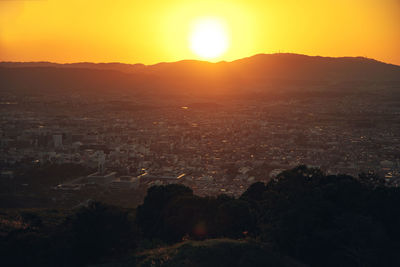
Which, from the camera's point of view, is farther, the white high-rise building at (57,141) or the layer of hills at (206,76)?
the layer of hills at (206,76)

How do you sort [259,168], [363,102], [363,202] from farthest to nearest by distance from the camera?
[363,102] < [259,168] < [363,202]

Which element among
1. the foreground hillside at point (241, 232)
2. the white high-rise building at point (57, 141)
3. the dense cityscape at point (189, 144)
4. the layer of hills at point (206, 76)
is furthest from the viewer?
the layer of hills at point (206, 76)

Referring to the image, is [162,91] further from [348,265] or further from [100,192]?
[348,265]

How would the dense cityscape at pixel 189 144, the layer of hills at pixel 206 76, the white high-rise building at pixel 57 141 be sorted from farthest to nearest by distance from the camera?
the layer of hills at pixel 206 76
the white high-rise building at pixel 57 141
the dense cityscape at pixel 189 144

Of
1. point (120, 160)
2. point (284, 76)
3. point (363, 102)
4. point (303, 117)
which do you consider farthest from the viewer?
point (284, 76)

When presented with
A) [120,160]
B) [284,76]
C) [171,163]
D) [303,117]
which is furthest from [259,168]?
[284,76]

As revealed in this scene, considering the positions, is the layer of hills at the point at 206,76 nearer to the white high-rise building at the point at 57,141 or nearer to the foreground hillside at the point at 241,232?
the white high-rise building at the point at 57,141

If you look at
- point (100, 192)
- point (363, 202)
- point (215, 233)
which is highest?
point (363, 202)

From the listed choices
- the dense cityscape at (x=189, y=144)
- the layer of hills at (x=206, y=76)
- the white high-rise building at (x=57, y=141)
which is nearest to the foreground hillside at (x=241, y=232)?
the dense cityscape at (x=189, y=144)
